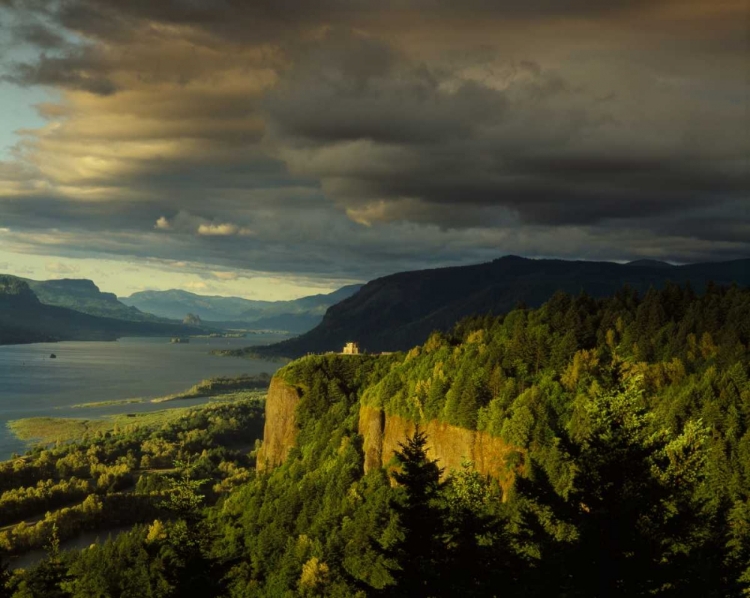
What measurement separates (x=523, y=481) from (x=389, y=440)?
83.7 meters

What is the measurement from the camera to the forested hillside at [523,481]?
21.8 m

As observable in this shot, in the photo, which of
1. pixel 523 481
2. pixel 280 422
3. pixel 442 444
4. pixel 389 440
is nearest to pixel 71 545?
pixel 280 422

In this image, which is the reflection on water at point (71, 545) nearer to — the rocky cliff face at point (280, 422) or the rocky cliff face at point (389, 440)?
the rocky cliff face at point (280, 422)

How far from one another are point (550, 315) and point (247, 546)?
202ft

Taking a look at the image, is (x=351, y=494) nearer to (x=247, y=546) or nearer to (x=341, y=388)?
(x=247, y=546)

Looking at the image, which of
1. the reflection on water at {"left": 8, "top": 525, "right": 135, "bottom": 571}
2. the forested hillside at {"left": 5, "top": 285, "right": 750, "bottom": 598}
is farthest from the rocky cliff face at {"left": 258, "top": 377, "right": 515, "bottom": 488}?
the reflection on water at {"left": 8, "top": 525, "right": 135, "bottom": 571}

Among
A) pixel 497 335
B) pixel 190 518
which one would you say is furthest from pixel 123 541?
pixel 190 518

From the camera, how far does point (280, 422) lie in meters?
141

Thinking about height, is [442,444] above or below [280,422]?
above

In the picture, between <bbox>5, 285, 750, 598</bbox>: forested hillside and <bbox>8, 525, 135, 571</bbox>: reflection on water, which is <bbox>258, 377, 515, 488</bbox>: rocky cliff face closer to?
<bbox>5, 285, 750, 598</bbox>: forested hillside

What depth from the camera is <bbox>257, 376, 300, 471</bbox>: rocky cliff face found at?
13888 centimetres

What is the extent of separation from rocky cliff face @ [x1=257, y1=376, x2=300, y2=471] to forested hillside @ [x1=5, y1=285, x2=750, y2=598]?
174 cm

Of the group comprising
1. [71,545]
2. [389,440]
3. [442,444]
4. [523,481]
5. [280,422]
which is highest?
[523,481]

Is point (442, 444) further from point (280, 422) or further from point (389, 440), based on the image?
point (280, 422)
